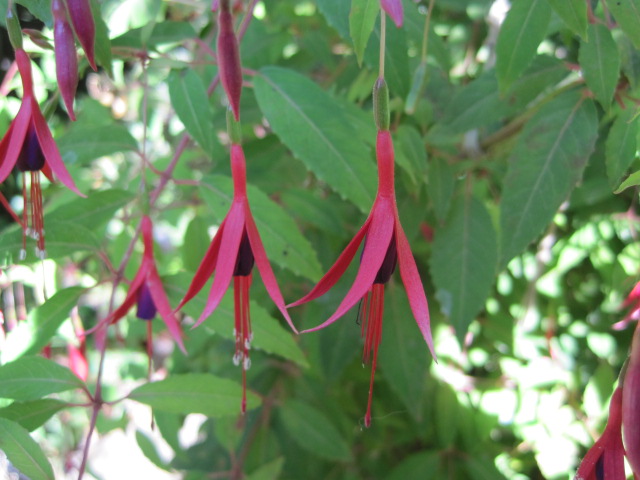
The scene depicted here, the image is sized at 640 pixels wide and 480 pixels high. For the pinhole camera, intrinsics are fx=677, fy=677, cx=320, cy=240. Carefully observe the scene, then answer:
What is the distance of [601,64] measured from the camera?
1.88 ft

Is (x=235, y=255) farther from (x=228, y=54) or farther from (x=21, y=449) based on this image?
(x=21, y=449)

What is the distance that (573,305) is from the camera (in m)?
1.09

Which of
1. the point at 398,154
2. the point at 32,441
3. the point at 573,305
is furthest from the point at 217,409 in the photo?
the point at 573,305

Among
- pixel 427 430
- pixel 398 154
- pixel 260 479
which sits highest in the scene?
pixel 398 154

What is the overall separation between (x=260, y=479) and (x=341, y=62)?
0.61 metres

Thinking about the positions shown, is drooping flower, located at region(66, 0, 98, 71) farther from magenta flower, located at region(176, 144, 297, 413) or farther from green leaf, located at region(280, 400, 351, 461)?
green leaf, located at region(280, 400, 351, 461)

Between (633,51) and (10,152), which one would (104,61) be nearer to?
(10,152)

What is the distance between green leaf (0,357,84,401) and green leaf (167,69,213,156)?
24cm

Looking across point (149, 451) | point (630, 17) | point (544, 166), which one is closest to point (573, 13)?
point (630, 17)

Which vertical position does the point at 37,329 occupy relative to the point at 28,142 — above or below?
below

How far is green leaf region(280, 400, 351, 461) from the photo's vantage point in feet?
2.90

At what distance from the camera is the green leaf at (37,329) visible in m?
0.64

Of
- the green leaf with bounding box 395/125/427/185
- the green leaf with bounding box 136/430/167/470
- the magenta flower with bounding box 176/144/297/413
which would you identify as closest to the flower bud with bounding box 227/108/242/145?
the magenta flower with bounding box 176/144/297/413

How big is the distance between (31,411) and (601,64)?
0.58m
